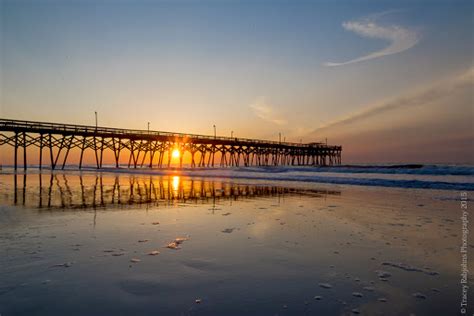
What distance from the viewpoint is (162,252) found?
4246 mm

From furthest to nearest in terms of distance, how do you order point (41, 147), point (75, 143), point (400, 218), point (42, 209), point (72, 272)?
point (75, 143) < point (41, 147) < point (42, 209) < point (400, 218) < point (72, 272)

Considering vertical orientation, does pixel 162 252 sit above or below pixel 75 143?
below

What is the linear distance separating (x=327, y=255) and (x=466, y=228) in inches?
148

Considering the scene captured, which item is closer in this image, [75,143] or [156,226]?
[156,226]

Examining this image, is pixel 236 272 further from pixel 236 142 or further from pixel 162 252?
pixel 236 142

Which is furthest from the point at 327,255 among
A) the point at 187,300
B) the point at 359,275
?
the point at 187,300

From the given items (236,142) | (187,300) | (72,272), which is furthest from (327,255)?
(236,142)

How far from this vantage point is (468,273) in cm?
358

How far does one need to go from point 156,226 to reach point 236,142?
156ft

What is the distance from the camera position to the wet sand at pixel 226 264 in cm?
269

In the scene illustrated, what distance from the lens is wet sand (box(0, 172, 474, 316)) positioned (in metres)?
2.69

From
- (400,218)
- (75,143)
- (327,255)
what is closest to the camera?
(327,255)

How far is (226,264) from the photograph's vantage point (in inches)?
150

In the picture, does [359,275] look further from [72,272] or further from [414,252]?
[72,272]
